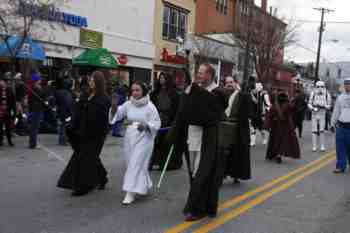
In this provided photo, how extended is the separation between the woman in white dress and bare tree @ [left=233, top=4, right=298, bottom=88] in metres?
26.2

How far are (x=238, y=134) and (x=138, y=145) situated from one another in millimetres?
2179

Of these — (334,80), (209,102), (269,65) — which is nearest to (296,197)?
(209,102)

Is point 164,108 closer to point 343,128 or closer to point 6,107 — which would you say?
point 343,128

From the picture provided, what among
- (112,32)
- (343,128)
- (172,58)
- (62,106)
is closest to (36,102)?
(62,106)

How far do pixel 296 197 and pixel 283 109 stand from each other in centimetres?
404

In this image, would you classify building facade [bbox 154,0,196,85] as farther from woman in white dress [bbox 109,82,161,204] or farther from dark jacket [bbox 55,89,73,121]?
woman in white dress [bbox 109,82,161,204]

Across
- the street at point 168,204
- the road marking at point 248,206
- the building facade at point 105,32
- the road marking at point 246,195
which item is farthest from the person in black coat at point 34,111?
the road marking at point 248,206

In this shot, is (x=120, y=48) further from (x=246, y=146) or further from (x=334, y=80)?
(x=334, y=80)

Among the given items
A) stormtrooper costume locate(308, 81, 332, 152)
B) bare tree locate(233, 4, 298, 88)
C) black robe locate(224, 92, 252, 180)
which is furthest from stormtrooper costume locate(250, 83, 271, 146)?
→ bare tree locate(233, 4, 298, 88)

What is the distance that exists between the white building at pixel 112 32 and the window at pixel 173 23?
1.69 metres

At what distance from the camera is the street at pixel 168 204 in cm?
544

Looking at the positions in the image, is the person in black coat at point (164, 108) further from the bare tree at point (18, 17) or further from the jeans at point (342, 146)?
the bare tree at point (18, 17)

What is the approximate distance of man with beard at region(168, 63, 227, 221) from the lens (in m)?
5.62

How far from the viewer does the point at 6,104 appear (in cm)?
1124
